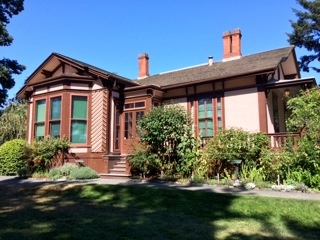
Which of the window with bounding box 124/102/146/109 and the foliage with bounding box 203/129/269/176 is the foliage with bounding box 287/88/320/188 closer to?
the foliage with bounding box 203/129/269/176

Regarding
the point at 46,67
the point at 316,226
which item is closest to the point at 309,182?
the point at 316,226

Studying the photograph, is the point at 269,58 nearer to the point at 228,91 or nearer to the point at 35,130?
the point at 228,91

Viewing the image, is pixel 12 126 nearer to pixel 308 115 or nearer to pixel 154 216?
pixel 154 216

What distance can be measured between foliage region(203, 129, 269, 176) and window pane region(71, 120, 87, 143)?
636 cm

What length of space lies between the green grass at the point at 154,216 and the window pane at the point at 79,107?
6.35 m

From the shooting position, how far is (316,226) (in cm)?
561

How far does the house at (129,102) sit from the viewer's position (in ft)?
44.4

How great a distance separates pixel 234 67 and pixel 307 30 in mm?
14760

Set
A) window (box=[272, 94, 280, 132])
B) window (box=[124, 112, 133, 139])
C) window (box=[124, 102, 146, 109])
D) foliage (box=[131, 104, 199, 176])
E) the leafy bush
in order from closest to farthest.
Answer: foliage (box=[131, 104, 199, 176])
the leafy bush
window (box=[272, 94, 280, 132])
window (box=[124, 102, 146, 109])
window (box=[124, 112, 133, 139])

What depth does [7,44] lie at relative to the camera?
18.0 m

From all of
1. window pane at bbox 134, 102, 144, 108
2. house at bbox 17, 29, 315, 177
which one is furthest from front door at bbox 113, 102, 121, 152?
window pane at bbox 134, 102, 144, 108

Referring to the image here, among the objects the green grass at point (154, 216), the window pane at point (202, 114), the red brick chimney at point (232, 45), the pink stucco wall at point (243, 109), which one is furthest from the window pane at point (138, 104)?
the green grass at point (154, 216)

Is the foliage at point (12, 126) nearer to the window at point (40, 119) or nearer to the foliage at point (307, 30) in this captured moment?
the window at point (40, 119)

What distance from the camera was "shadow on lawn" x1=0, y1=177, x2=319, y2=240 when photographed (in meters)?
5.09
